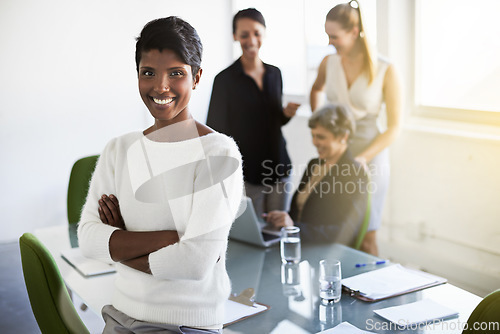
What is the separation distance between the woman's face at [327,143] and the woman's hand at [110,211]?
1.58m

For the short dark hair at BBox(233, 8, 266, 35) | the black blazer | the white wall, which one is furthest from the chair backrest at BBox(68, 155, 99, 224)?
the white wall

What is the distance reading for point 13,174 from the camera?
439 cm

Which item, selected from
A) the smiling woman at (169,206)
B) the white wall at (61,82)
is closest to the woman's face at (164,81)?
the smiling woman at (169,206)

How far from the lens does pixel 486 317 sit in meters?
0.95

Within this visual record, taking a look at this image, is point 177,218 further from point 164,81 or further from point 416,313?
point 416,313

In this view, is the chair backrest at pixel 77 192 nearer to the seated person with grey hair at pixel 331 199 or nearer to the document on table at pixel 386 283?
the seated person with grey hair at pixel 331 199

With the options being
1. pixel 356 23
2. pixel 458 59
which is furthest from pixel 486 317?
pixel 458 59

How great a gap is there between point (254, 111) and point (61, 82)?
206 cm

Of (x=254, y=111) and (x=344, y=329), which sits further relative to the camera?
(x=254, y=111)

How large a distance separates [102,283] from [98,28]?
3.14 meters

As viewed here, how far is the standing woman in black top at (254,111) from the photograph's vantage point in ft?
9.62

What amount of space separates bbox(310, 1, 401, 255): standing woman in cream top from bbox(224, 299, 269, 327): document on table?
1.66m

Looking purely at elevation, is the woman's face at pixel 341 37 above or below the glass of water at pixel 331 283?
above

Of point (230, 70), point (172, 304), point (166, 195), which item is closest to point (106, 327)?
point (172, 304)
